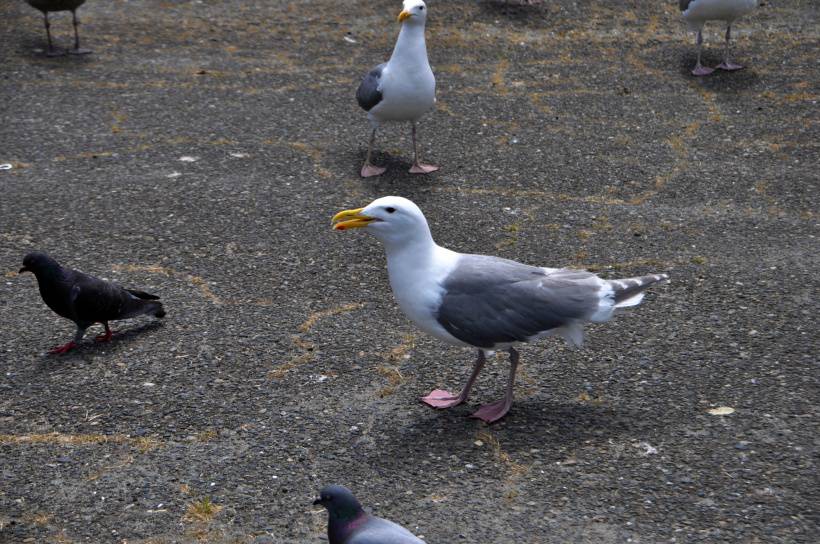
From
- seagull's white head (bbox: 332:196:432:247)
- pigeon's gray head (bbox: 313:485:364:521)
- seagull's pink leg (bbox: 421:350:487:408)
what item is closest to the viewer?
pigeon's gray head (bbox: 313:485:364:521)

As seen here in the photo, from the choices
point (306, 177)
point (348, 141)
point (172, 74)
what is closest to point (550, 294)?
point (306, 177)

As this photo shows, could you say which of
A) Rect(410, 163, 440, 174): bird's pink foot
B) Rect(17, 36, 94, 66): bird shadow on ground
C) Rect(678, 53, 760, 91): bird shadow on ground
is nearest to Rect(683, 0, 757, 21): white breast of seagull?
Rect(678, 53, 760, 91): bird shadow on ground

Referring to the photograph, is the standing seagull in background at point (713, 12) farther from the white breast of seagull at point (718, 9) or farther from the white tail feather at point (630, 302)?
the white tail feather at point (630, 302)

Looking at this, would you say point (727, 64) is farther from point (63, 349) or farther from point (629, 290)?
point (63, 349)

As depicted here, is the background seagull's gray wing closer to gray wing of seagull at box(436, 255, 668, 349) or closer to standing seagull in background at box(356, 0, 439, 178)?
gray wing of seagull at box(436, 255, 668, 349)

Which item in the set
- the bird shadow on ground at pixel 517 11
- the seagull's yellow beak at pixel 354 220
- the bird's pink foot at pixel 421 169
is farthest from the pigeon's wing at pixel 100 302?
the bird shadow on ground at pixel 517 11

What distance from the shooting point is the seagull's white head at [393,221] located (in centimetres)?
455

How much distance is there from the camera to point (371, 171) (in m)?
7.30

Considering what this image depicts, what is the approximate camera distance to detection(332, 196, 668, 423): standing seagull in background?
177 inches

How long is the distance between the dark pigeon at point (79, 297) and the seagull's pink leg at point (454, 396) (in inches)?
64.1

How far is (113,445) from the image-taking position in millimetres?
4469

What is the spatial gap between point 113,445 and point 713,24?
8.03m

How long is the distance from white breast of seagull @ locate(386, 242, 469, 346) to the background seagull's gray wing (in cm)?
4

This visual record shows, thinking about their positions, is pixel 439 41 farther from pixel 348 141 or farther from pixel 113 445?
pixel 113 445
